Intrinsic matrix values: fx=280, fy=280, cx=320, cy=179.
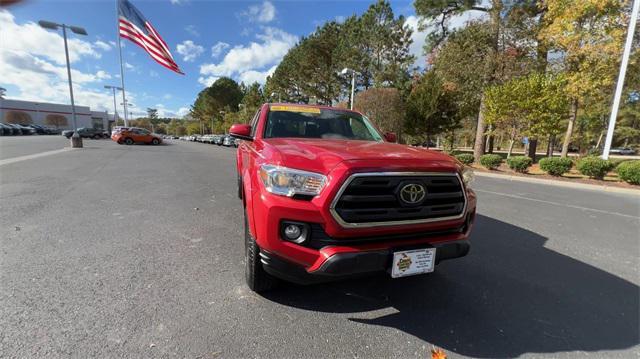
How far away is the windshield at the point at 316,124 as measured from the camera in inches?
132

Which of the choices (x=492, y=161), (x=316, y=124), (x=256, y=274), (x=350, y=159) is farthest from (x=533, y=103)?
(x=256, y=274)

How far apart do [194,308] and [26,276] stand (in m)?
1.75

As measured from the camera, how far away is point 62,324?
6.60 ft

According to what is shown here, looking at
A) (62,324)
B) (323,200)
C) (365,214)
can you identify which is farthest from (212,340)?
(365,214)

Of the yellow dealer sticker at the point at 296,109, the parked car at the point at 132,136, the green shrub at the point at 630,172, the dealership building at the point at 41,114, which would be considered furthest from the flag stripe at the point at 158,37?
the dealership building at the point at 41,114

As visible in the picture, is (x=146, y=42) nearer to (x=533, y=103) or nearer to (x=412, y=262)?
(x=412, y=262)

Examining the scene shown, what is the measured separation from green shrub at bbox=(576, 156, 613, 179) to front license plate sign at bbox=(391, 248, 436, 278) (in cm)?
1363

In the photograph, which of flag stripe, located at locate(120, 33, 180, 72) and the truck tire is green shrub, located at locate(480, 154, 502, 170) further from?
flag stripe, located at locate(120, 33, 180, 72)

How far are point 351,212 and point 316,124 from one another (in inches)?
77.5

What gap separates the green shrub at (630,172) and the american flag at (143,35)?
2339cm

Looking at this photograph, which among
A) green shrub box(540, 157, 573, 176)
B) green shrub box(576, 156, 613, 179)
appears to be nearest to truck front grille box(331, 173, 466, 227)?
green shrub box(576, 156, 613, 179)

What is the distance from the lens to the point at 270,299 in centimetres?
246

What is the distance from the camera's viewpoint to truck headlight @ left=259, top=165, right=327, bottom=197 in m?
1.92

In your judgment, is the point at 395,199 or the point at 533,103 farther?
the point at 533,103
